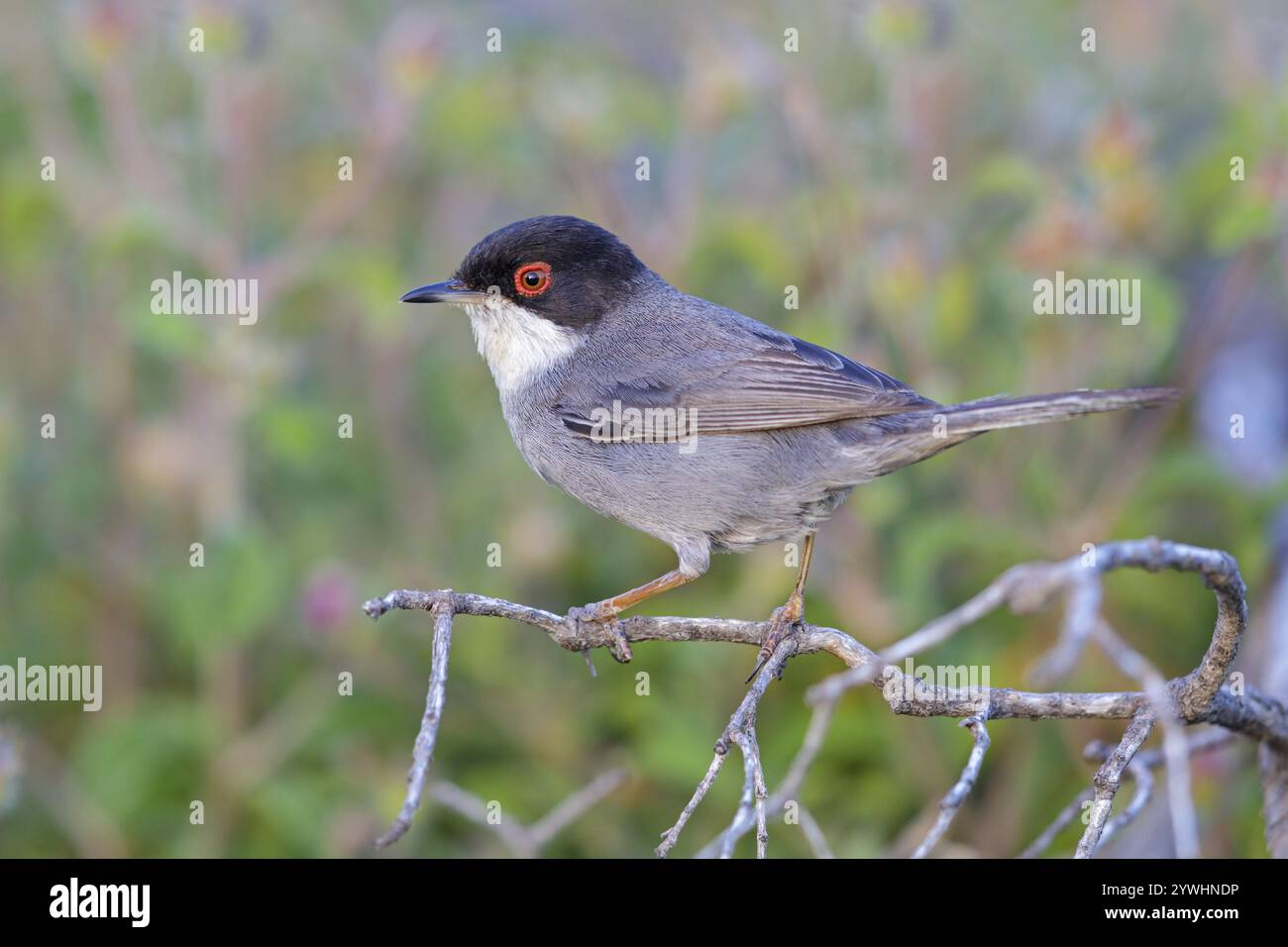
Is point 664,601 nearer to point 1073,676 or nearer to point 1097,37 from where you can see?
point 1073,676

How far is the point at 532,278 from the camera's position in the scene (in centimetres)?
486

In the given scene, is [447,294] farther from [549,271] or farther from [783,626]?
[783,626]

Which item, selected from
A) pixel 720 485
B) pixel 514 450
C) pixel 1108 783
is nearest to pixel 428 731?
pixel 1108 783

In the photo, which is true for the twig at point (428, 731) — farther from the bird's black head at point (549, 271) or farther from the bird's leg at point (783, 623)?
the bird's black head at point (549, 271)

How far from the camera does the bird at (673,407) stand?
432 cm

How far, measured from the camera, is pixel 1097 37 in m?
7.88

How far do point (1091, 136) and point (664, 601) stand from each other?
259cm

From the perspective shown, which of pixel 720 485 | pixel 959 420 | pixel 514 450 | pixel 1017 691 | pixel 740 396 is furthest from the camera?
pixel 514 450

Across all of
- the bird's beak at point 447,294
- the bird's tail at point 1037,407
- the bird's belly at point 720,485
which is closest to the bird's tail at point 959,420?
the bird's tail at point 1037,407

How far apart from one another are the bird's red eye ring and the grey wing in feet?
1.46

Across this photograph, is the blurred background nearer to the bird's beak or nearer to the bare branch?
the bird's beak

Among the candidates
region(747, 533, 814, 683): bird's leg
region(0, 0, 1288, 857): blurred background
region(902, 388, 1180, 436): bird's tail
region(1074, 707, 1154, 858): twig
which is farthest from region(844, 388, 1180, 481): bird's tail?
region(0, 0, 1288, 857): blurred background

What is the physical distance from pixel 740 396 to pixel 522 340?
2.82 feet

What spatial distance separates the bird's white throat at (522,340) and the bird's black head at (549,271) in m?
0.03
